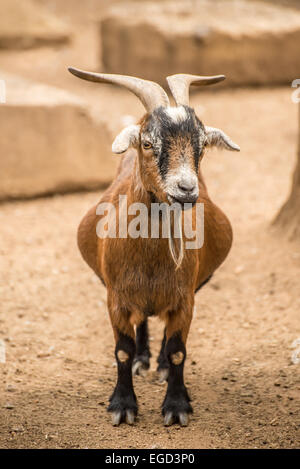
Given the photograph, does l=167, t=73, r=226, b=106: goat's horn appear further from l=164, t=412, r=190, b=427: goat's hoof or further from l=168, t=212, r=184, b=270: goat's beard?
l=164, t=412, r=190, b=427: goat's hoof

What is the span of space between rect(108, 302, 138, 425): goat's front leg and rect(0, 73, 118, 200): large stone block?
3948 millimetres

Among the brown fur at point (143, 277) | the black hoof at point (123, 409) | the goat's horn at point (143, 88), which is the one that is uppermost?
the goat's horn at point (143, 88)

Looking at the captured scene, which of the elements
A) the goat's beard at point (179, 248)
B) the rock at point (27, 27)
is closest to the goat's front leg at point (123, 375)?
the goat's beard at point (179, 248)

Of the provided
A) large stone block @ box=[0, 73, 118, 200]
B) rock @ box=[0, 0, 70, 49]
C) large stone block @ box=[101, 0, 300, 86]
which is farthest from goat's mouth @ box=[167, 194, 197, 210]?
rock @ box=[0, 0, 70, 49]

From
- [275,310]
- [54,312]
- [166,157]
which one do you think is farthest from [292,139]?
[166,157]

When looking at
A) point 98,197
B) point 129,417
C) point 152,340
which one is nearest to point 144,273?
point 129,417

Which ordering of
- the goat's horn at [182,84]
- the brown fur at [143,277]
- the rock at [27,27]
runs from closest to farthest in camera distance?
the goat's horn at [182,84], the brown fur at [143,277], the rock at [27,27]

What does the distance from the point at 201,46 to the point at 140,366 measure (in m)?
7.12

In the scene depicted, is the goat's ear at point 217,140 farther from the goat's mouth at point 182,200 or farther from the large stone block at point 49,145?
the large stone block at point 49,145

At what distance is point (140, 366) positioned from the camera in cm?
462

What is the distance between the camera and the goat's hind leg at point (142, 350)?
15.2ft

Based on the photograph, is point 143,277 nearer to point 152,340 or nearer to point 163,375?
point 163,375

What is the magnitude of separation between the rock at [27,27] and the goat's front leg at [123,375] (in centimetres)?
1046

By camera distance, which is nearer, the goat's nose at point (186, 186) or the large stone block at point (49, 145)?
the goat's nose at point (186, 186)
